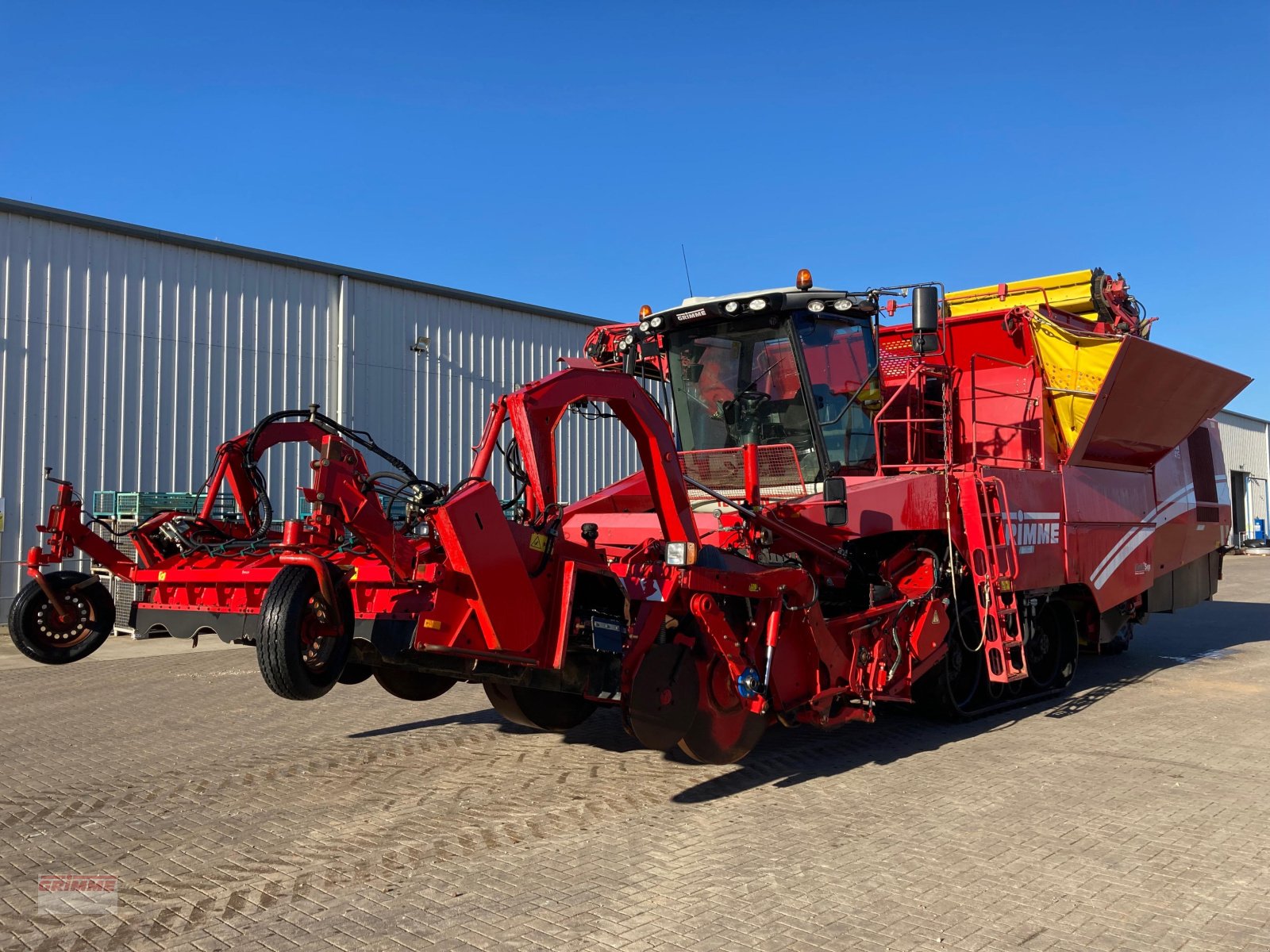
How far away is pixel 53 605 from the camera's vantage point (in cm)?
569

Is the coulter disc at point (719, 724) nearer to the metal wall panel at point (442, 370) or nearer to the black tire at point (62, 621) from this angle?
the black tire at point (62, 621)

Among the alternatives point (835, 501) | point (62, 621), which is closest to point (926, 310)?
point (835, 501)

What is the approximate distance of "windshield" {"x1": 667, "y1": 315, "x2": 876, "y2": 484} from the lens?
7512mm

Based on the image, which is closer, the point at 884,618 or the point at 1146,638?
the point at 884,618

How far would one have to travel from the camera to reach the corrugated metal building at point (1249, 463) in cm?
4478

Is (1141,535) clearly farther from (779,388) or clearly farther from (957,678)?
(779,388)

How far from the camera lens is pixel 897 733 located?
7816 millimetres

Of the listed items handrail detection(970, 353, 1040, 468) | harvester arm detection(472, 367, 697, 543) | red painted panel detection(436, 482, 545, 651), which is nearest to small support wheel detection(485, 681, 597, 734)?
harvester arm detection(472, 367, 697, 543)

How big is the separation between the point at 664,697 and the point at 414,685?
185 centimetres

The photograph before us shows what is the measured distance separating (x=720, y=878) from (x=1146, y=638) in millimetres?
11537

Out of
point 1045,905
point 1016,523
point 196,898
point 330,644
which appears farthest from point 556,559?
point 1016,523

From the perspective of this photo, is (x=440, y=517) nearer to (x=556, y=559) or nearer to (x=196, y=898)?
(x=556, y=559)

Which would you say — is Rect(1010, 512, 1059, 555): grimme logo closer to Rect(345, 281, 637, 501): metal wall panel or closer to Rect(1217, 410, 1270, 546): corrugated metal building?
Rect(345, 281, 637, 501): metal wall panel

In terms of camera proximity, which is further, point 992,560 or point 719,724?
point 992,560
